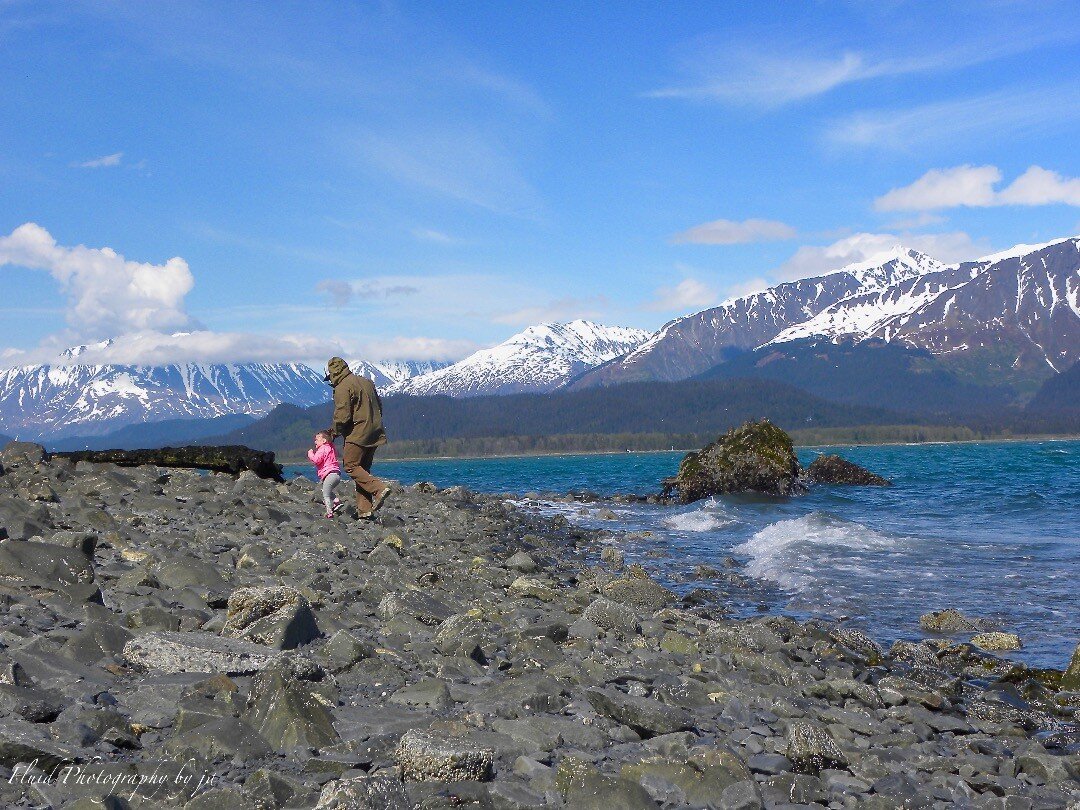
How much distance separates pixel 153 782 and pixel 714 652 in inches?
294

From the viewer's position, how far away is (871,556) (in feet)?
73.4

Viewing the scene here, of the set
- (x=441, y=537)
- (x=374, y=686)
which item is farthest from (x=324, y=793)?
(x=441, y=537)

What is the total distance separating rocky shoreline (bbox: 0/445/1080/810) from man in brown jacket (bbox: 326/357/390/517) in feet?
12.2

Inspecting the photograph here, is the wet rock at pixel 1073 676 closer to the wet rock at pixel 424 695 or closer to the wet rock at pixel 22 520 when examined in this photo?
the wet rock at pixel 424 695

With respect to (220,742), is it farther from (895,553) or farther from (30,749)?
(895,553)

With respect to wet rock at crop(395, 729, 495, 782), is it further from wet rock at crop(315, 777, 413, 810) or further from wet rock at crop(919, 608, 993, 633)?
wet rock at crop(919, 608, 993, 633)

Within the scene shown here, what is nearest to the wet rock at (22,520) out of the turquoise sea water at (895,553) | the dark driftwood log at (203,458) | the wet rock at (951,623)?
the turquoise sea water at (895,553)

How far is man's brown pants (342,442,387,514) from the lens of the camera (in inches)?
691

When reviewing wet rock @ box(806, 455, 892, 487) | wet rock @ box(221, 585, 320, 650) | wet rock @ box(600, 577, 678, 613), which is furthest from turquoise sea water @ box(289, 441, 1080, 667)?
wet rock @ box(806, 455, 892, 487)

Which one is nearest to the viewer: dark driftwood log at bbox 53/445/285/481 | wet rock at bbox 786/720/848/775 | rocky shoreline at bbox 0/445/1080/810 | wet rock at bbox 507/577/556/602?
rocky shoreline at bbox 0/445/1080/810

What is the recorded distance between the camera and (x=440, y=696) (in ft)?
22.6

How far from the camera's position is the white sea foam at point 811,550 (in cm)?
1964

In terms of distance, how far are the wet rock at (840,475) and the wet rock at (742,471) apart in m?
11.3

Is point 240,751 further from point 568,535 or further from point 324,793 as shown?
point 568,535
